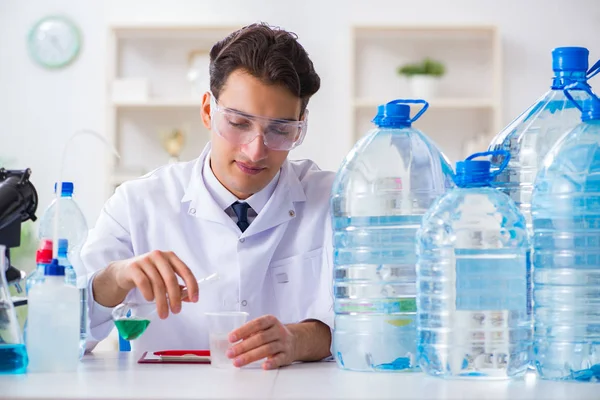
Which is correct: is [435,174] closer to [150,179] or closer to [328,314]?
[328,314]

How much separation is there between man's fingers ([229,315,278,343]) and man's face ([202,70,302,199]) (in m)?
0.42

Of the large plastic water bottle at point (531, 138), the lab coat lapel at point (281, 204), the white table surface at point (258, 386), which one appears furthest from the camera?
the lab coat lapel at point (281, 204)

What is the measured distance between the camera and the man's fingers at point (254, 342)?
1.41 meters

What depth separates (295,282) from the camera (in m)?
2.01

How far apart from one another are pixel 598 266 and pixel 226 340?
2.01ft

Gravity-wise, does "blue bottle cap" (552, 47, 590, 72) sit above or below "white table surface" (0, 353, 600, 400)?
above

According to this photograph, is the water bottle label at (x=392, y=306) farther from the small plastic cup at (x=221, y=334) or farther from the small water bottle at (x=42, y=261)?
the small water bottle at (x=42, y=261)

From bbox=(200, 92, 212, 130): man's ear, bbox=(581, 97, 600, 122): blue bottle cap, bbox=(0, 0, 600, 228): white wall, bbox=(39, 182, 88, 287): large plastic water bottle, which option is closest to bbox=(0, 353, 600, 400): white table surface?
bbox=(581, 97, 600, 122): blue bottle cap

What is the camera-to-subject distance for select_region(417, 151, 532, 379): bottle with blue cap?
1304 mm

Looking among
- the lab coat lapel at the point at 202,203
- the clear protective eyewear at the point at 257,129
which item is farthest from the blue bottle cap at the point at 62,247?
the lab coat lapel at the point at 202,203

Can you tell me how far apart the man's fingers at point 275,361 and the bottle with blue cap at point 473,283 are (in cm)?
25

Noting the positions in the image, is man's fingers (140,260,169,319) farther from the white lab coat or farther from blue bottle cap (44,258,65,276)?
the white lab coat

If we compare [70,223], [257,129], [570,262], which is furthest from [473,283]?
[70,223]

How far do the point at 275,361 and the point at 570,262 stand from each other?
51cm
